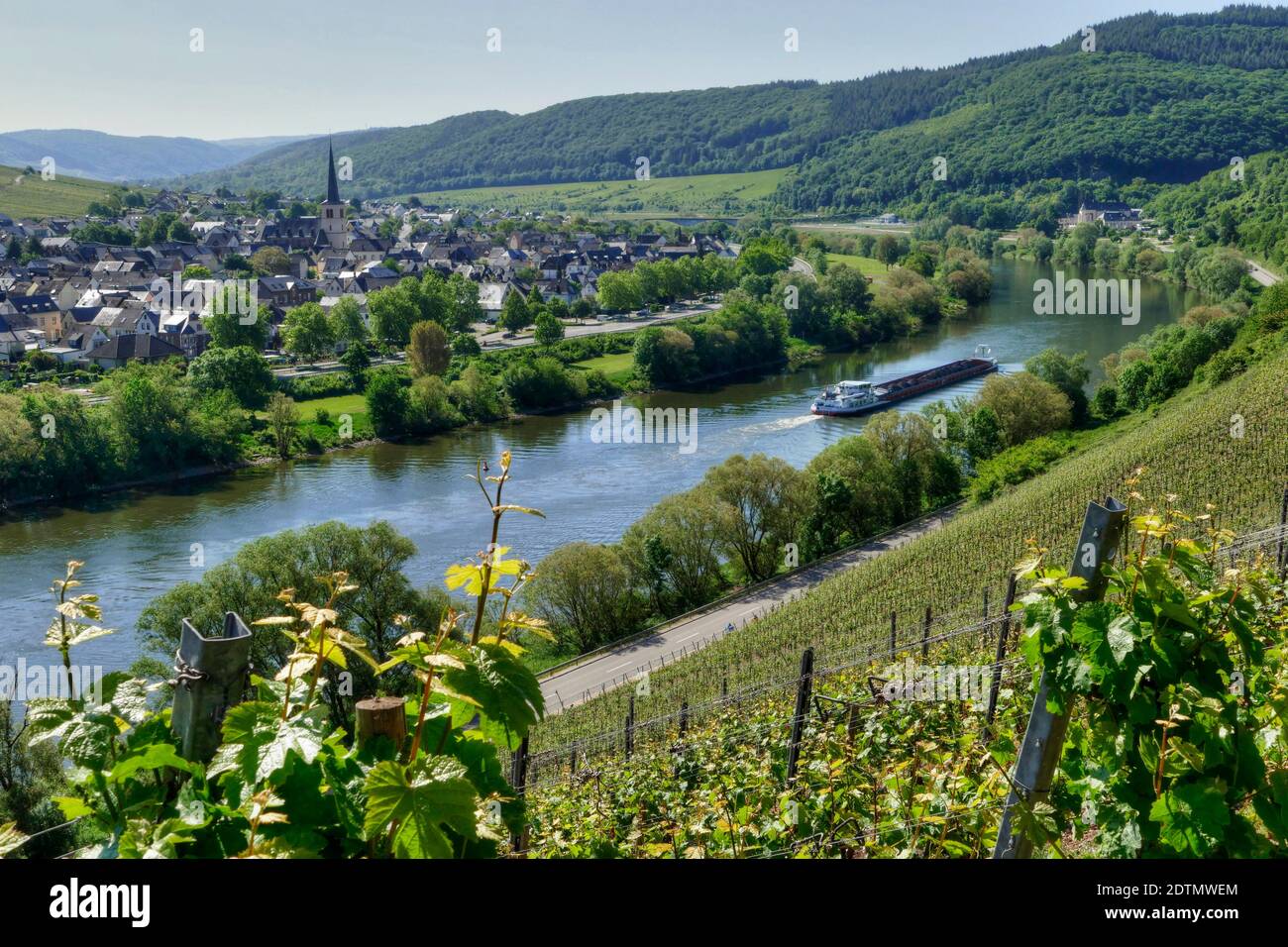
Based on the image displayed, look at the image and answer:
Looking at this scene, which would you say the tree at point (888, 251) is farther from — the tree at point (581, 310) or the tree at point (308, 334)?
the tree at point (308, 334)

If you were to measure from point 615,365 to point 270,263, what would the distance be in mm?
37515

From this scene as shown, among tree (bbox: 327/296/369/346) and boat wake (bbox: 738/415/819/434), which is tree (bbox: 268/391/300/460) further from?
boat wake (bbox: 738/415/819/434)

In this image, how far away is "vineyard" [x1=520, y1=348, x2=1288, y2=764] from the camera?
A: 593 inches

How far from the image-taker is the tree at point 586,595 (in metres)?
21.0

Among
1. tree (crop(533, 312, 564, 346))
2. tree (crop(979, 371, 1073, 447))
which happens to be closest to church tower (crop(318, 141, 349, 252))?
tree (crop(533, 312, 564, 346))

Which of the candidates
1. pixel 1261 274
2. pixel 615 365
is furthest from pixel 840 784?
pixel 1261 274

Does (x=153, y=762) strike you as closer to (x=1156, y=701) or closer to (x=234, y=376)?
(x=1156, y=701)

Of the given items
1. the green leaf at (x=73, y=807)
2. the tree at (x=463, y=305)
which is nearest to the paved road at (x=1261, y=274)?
the tree at (x=463, y=305)

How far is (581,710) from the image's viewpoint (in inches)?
616

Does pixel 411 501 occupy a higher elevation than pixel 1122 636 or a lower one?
lower

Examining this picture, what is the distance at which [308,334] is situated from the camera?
44.8 m

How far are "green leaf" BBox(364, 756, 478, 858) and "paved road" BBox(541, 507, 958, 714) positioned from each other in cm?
1454

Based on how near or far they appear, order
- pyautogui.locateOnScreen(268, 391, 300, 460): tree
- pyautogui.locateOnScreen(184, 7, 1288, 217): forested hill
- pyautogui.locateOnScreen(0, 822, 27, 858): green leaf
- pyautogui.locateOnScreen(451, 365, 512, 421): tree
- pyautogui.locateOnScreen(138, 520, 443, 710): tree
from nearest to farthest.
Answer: pyautogui.locateOnScreen(0, 822, 27, 858): green leaf, pyautogui.locateOnScreen(138, 520, 443, 710): tree, pyautogui.locateOnScreen(268, 391, 300, 460): tree, pyautogui.locateOnScreen(451, 365, 512, 421): tree, pyautogui.locateOnScreen(184, 7, 1288, 217): forested hill
